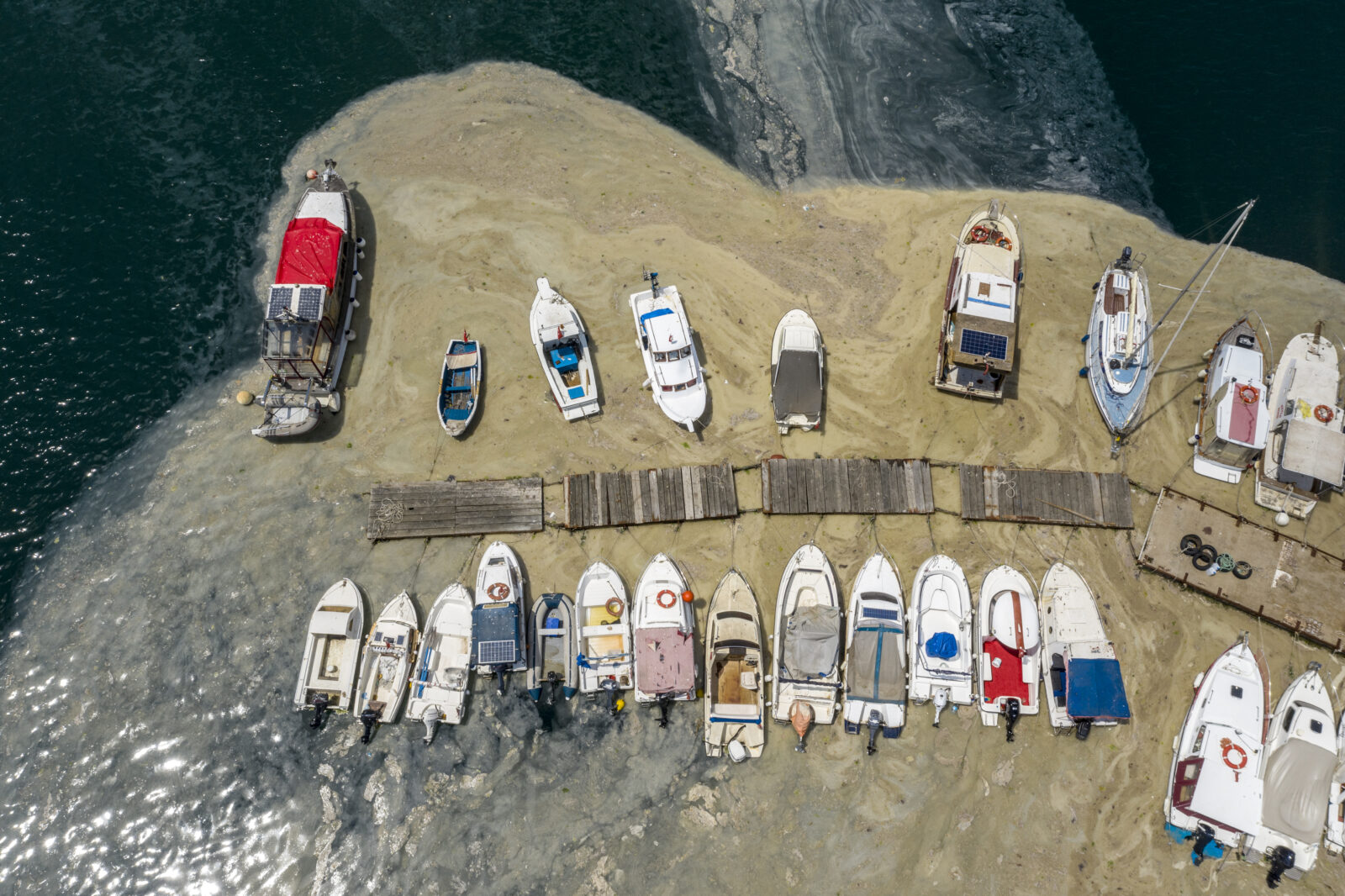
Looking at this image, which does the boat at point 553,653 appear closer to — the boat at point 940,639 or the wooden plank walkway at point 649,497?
the wooden plank walkway at point 649,497

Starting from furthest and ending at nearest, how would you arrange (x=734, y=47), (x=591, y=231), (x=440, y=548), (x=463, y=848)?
(x=734, y=47), (x=591, y=231), (x=440, y=548), (x=463, y=848)

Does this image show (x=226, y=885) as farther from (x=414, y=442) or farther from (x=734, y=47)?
(x=734, y=47)

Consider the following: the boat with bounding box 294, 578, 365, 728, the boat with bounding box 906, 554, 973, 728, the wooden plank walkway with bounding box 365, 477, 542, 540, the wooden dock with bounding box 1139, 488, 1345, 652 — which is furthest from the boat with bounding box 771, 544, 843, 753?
the boat with bounding box 294, 578, 365, 728

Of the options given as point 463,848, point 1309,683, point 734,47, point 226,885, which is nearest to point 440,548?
point 463,848

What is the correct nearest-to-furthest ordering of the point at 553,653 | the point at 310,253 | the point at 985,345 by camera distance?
1. the point at 553,653
2. the point at 985,345
3. the point at 310,253

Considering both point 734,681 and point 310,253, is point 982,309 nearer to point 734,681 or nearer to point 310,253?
point 734,681

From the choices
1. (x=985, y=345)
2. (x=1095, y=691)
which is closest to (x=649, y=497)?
(x=985, y=345)

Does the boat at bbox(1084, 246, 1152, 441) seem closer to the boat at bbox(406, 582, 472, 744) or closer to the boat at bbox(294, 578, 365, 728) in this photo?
the boat at bbox(406, 582, 472, 744)
